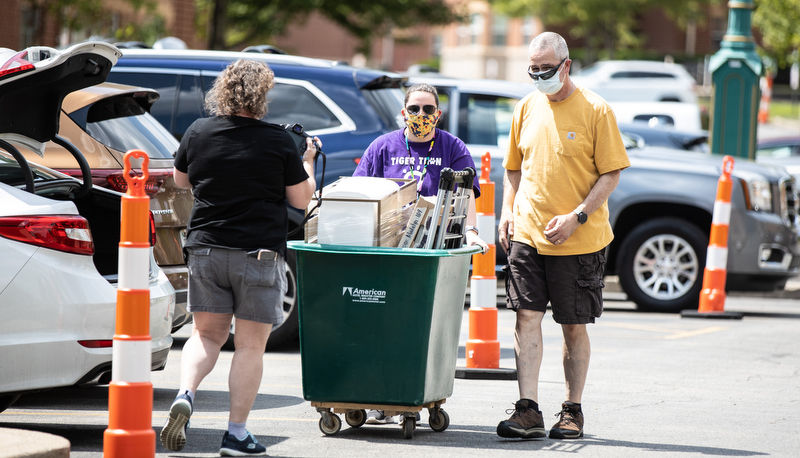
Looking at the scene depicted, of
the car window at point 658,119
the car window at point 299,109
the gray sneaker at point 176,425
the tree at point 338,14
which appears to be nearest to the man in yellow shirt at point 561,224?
the gray sneaker at point 176,425

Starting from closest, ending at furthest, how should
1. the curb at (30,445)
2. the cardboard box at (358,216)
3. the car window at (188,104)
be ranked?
the curb at (30,445) → the cardboard box at (358,216) → the car window at (188,104)

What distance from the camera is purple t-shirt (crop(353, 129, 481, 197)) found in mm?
5750

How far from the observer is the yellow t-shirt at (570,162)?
548cm

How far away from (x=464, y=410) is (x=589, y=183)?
1564 millimetres

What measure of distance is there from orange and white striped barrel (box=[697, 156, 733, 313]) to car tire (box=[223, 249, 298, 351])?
13.1ft

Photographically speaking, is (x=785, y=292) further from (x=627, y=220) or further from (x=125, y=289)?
(x=125, y=289)

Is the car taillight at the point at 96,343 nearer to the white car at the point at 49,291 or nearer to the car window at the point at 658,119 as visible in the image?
the white car at the point at 49,291

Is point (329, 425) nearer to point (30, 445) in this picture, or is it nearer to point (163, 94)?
point (30, 445)

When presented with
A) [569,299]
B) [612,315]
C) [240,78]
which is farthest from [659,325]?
[240,78]

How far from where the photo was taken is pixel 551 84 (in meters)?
5.42

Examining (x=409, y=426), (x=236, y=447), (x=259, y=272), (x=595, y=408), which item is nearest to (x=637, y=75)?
(x=595, y=408)

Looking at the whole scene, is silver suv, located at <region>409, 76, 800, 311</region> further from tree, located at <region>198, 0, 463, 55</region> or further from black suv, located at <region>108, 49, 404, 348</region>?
tree, located at <region>198, 0, 463, 55</region>

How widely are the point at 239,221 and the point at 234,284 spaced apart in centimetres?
29

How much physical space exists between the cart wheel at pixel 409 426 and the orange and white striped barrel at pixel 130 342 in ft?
4.67
